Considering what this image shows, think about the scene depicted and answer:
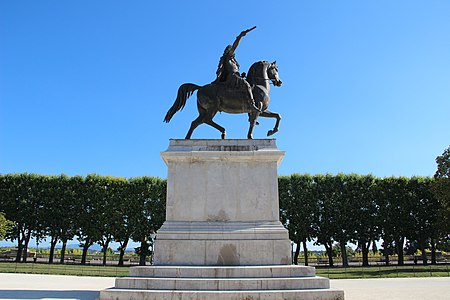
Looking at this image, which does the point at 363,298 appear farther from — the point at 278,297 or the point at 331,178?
the point at 331,178

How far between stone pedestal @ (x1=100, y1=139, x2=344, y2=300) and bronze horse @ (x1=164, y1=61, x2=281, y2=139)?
1489 mm

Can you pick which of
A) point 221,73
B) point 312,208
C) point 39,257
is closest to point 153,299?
point 221,73

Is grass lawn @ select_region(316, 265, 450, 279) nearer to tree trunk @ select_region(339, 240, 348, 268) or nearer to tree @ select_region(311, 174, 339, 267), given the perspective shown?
tree trunk @ select_region(339, 240, 348, 268)

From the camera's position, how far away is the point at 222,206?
13.4 meters

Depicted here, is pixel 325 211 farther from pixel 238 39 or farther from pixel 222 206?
pixel 222 206

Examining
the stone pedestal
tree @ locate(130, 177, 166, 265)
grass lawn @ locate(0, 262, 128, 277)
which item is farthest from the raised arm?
tree @ locate(130, 177, 166, 265)

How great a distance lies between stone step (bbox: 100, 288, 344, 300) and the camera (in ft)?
34.1

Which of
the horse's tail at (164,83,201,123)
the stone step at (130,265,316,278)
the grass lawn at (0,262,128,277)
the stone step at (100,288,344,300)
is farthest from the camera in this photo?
the grass lawn at (0,262,128,277)

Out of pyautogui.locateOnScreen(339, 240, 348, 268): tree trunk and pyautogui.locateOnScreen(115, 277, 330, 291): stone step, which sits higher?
pyautogui.locateOnScreen(115, 277, 330, 291): stone step

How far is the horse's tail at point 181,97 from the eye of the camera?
15.7 metres

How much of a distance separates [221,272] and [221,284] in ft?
1.87

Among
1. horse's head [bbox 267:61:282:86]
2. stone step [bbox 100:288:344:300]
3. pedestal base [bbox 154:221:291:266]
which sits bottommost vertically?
stone step [bbox 100:288:344:300]

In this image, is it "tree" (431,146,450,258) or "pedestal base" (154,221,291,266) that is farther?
"tree" (431,146,450,258)

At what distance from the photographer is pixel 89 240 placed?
47.0 metres
